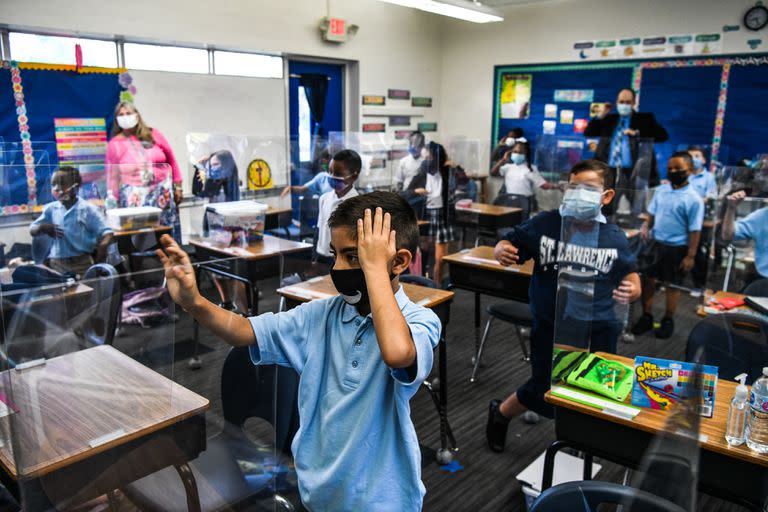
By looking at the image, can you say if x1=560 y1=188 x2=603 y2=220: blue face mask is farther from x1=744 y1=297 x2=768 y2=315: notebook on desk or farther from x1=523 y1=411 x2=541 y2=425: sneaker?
x1=523 y1=411 x2=541 y2=425: sneaker

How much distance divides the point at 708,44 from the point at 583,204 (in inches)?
225

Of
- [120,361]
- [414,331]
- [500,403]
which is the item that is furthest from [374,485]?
[500,403]

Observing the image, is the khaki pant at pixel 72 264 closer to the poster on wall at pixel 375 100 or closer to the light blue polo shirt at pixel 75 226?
the light blue polo shirt at pixel 75 226

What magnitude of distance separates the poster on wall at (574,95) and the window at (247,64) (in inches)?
148

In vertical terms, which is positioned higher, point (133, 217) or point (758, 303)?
point (133, 217)

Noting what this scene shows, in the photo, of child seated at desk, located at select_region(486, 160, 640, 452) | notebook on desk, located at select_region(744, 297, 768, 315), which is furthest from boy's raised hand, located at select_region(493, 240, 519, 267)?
notebook on desk, located at select_region(744, 297, 768, 315)

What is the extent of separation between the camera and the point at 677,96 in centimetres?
710

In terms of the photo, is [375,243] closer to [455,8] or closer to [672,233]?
[672,233]

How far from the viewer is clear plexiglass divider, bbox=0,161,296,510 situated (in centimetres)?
141

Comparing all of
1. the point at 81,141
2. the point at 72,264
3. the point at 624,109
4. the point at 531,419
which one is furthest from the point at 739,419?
the point at 624,109

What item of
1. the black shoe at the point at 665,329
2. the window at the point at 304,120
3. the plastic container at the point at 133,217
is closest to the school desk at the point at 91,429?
the plastic container at the point at 133,217

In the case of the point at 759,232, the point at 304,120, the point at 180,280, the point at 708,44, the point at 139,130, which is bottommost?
the point at 759,232

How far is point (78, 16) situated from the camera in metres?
5.21

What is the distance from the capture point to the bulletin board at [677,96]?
6629mm
